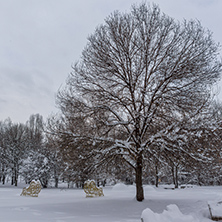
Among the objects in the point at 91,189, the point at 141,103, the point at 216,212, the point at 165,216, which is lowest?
the point at 216,212

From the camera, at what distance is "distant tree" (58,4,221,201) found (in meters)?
10.4

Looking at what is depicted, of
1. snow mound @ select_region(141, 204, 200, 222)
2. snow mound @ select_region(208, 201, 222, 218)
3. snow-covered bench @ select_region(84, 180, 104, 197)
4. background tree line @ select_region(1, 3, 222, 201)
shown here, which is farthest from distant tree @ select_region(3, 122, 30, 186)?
snow mound @ select_region(141, 204, 200, 222)

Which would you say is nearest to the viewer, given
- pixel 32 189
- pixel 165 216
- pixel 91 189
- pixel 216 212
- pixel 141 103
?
pixel 165 216

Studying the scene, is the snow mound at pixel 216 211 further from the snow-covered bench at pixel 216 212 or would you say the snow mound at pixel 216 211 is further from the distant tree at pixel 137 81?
the distant tree at pixel 137 81

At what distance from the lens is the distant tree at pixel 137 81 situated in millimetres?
10438

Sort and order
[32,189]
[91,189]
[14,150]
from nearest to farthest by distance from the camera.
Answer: [91,189] < [32,189] < [14,150]

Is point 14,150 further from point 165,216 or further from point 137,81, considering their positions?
point 165,216

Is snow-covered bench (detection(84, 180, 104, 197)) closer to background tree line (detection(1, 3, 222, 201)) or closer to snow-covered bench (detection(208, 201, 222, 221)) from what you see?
background tree line (detection(1, 3, 222, 201))

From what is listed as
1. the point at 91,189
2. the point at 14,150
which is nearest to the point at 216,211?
the point at 91,189

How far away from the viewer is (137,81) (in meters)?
11.7

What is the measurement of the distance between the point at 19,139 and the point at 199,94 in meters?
35.2

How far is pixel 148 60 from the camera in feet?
37.8

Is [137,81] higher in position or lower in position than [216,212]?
higher

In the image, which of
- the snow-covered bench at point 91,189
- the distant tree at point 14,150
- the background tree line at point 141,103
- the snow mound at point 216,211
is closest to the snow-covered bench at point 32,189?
the snow-covered bench at point 91,189
